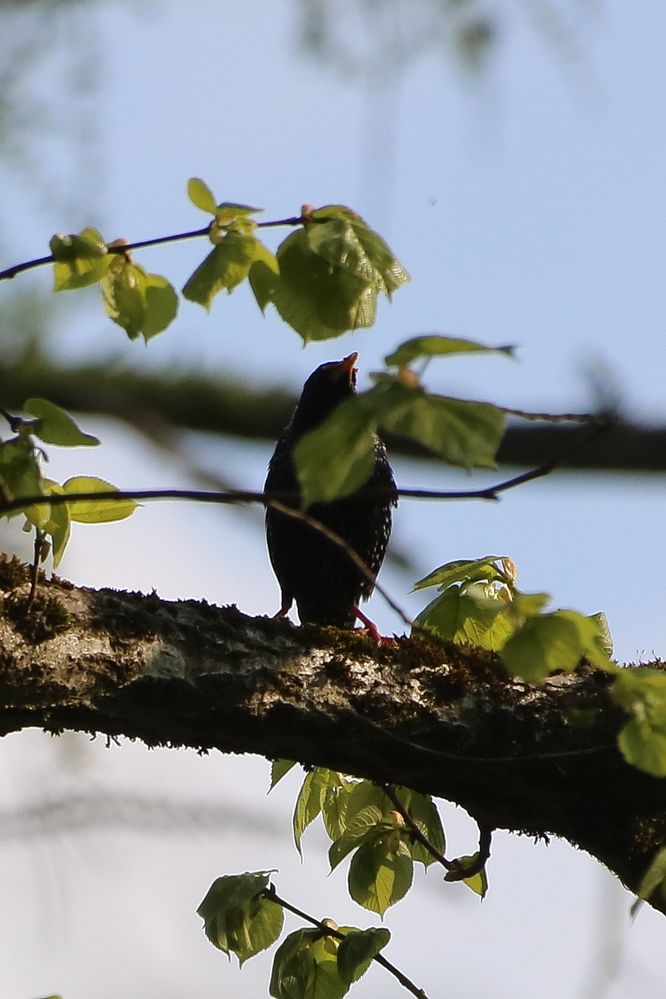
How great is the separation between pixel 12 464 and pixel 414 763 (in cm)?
140

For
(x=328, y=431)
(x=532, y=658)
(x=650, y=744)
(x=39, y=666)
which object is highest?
(x=328, y=431)

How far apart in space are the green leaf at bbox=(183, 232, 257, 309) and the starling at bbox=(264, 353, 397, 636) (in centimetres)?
344

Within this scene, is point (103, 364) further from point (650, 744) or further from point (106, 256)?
point (650, 744)

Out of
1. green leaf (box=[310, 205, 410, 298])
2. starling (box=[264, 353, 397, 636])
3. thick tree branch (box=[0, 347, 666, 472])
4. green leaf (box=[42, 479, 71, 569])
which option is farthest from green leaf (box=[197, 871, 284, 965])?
starling (box=[264, 353, 397, 636])

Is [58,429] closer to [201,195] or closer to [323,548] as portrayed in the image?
[201,195]

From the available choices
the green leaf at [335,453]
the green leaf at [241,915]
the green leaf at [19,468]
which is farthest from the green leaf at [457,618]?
the green leaf at [335,453]

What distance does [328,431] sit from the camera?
1633 mm

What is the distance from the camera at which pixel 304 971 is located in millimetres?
2777

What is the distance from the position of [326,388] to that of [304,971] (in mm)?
4106

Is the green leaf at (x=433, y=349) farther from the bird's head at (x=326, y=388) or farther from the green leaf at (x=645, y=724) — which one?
the bird's head at (x=326, y=388)

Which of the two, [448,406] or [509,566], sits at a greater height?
[448,406]

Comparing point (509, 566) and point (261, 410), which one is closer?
point (261, 410)

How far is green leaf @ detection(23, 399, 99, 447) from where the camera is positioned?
1950 mm

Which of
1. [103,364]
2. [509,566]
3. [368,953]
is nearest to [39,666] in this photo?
[368,953]
